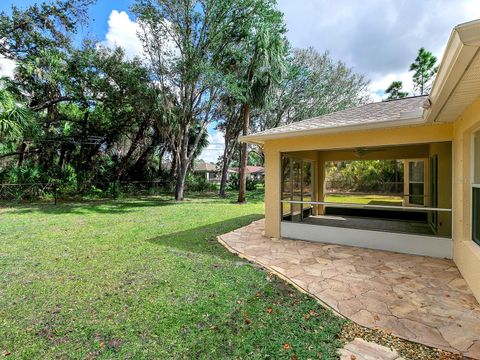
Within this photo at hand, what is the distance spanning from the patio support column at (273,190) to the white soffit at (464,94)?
10.7 ft

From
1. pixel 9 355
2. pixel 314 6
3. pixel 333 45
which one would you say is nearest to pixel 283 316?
pixel 9 355

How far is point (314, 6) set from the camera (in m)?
10.6

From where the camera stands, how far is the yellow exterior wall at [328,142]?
16.1 feet

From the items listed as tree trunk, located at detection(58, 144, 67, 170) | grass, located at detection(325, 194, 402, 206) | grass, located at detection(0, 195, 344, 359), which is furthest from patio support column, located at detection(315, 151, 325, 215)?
tree trunk, located at detection(58, 144, 67, 170)

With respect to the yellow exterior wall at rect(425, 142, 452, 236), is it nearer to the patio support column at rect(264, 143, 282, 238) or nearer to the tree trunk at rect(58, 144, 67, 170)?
the patio support column at rect(264, 143, 282, 238)

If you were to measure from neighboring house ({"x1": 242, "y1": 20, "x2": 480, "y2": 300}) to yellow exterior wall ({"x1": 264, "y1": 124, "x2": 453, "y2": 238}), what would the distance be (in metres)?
0.02

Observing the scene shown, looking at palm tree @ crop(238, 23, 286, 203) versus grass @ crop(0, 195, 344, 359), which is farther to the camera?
palm tree @ crop(238, 23, 286, 203)

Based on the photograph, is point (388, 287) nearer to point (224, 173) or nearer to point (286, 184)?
point (286, 184)

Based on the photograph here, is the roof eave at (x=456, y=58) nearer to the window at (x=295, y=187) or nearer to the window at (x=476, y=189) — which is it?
the window at (x=476, y=189)

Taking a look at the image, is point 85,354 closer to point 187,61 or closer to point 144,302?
point 144,302

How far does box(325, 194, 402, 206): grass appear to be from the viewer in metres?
8.35

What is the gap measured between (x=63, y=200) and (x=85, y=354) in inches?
547

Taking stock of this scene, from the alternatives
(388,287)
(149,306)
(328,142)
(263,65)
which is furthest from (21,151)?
(388,287)

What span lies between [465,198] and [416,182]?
4931 millimetres
